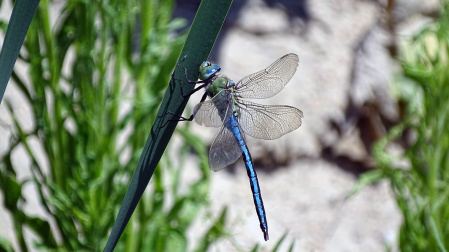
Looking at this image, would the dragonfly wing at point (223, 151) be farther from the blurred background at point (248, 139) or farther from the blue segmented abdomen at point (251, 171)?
the blurred background at point (248, 139)

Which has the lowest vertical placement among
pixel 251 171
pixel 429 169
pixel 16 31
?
pixel 429 169

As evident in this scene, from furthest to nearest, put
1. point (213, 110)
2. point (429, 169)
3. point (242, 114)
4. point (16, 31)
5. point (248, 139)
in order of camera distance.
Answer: point (248, 139) → point (429, 169) → point (242, 114) → point (213, 110) → point (16, 31)

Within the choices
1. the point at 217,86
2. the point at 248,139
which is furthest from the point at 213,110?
the point at 248,139

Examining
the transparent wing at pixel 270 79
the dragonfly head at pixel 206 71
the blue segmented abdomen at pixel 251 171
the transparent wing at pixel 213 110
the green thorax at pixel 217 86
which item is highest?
the dragonfly head at pixel 206 71

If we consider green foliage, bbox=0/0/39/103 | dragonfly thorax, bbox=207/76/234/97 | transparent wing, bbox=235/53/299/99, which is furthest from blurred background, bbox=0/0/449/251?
green foliage, bbox=0/0/39/103

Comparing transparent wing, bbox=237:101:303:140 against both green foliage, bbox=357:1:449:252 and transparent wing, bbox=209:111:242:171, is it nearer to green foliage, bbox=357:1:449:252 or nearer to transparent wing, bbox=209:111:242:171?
transparent wing, bbox=209:111:242:171

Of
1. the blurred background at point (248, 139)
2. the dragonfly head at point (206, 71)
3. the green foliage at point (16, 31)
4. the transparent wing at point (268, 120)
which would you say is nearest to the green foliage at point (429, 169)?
the blurred background at point (248, 139)

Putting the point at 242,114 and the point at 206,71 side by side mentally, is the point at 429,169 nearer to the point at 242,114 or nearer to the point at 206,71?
the point at 242,114
